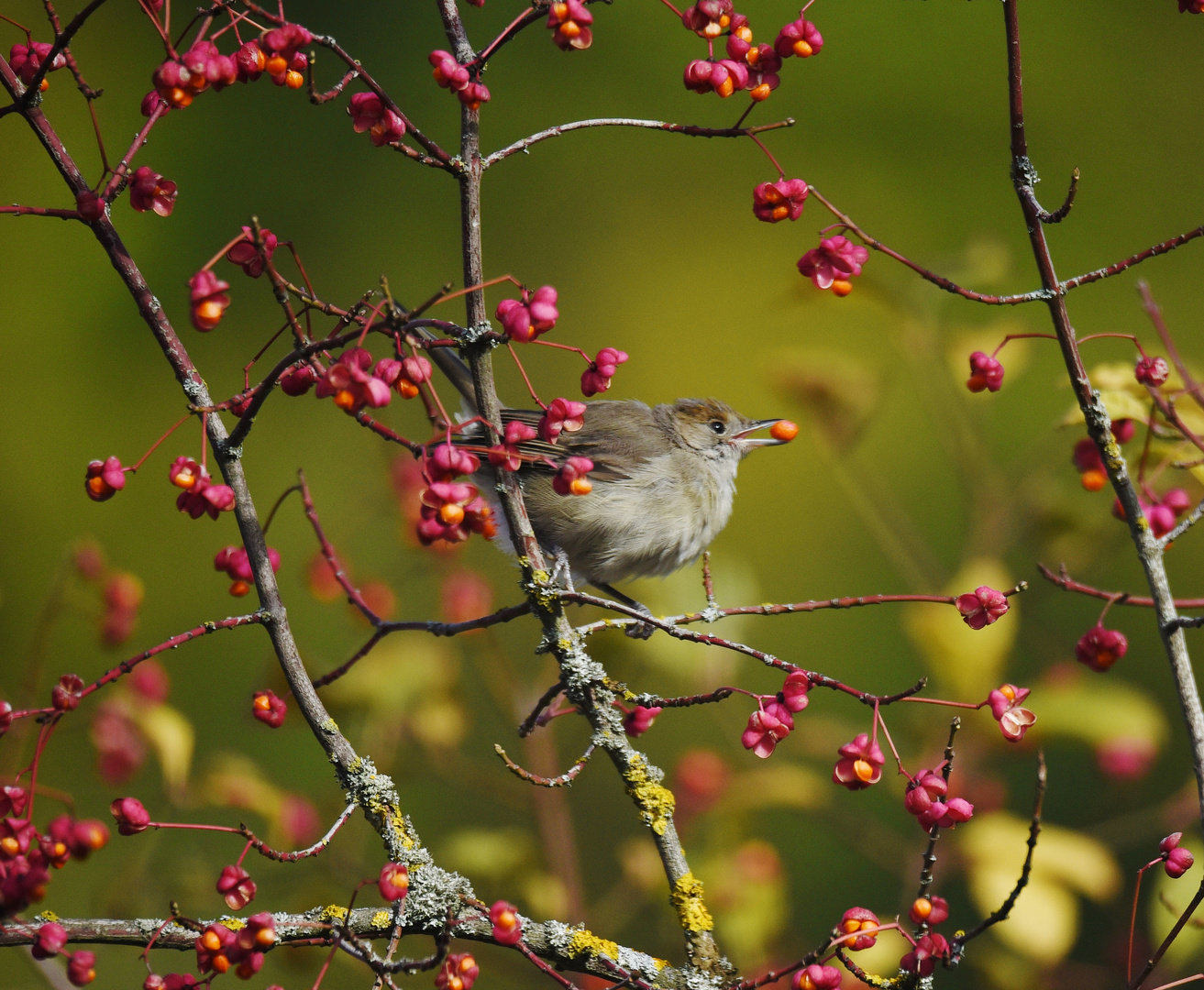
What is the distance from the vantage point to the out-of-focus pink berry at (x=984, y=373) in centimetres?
148

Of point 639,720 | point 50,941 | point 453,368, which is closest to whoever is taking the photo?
point 50,941

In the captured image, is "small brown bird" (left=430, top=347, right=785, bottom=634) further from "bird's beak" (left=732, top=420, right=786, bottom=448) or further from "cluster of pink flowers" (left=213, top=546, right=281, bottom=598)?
"cluster of pink flowers" (left=213, top=546, right=281, bottom=598)

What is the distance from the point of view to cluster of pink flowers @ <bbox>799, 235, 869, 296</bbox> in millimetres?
1483

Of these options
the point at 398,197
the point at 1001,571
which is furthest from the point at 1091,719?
the point at 398,197

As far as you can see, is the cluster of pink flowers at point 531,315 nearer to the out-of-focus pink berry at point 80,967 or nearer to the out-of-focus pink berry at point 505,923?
the out-of-focus pink berry at point 505,923

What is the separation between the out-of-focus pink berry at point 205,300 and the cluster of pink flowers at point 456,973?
27.7 inches

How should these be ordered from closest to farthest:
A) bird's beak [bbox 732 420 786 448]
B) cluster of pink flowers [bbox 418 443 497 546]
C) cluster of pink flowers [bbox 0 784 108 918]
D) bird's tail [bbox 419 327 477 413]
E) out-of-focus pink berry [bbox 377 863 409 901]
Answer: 1. cluster of pink flowers [bbox 0 784 108 918]
2. out-of-focus pink berry [bbox 377 863 409 901]
3. cluster of pink flowers [bbox 418 443 497 546]
4. bird's tail [bbox 419 327 477 413]
5. bird's beak [bbox 732 420 786 448]

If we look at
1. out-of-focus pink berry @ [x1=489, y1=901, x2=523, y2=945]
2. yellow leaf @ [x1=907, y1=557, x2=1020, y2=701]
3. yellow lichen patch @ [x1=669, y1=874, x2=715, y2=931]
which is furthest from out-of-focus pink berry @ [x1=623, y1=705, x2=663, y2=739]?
yellow leaf @ [x1=907, y1=557, x2=1020, y2=701]

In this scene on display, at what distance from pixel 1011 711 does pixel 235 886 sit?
0.92 m

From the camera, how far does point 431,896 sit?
132 centimetres

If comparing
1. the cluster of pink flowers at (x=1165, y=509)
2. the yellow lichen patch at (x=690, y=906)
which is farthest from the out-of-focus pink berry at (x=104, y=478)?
the cluster of pink flowers at (x=1165, y=509)

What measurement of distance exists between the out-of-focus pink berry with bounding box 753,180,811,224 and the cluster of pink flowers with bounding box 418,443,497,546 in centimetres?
52

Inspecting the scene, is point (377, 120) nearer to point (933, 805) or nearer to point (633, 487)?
point (933, 805)

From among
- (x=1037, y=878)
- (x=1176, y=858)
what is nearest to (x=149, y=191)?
(x=1176, y=858)
